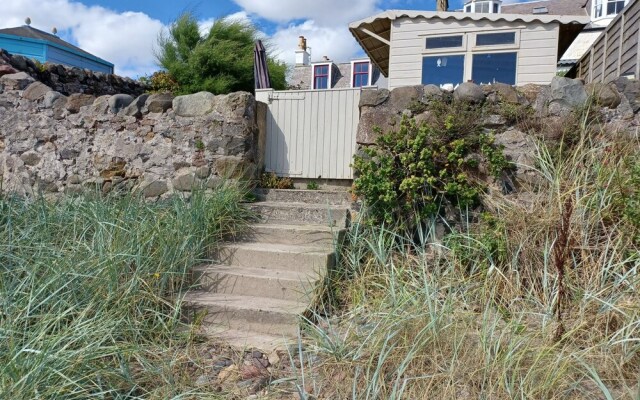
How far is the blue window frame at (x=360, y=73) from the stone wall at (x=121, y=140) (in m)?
14.5

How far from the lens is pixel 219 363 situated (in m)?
2.86

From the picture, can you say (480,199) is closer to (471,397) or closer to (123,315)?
(471,397)

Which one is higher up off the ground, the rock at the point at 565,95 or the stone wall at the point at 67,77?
the stone wall at the point at 67,77

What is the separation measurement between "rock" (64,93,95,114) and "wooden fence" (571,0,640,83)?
20.0ft

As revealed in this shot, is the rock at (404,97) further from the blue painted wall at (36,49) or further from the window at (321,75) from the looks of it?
the window at (321,75)

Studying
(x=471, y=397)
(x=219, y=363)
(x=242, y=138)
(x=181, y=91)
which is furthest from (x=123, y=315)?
(x=181, y=91)

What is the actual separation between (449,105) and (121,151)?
146 inches

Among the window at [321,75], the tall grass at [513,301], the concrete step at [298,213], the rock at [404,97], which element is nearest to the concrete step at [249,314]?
the tall grass at [513,301]

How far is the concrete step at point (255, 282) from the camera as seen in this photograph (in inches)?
143

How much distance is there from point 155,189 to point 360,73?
15282mm

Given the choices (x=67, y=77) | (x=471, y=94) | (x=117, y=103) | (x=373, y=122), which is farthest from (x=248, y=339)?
(x=67, y=77)

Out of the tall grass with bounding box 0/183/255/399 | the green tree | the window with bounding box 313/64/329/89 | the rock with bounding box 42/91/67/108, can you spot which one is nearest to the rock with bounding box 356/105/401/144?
the tall grass with bounding box 0/183/255/399

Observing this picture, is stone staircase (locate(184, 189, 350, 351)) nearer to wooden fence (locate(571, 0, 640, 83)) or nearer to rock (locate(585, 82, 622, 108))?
rock (locate(585, 82, 622, 108))

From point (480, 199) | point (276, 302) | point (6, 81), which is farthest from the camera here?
point (6, 81)
